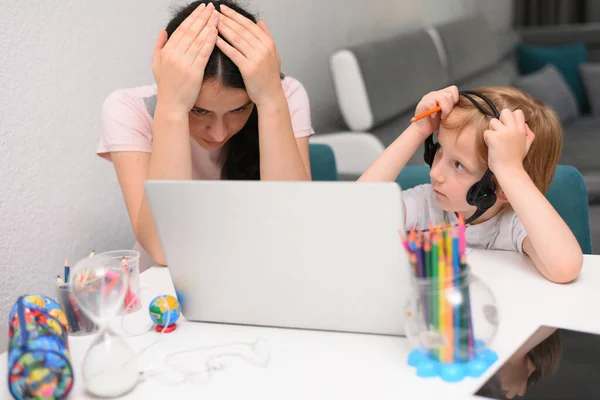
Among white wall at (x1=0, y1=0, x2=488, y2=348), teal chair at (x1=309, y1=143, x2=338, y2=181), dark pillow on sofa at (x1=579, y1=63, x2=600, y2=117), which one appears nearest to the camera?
white wall at (x1=0, y1=0, x2=488, y2=348)

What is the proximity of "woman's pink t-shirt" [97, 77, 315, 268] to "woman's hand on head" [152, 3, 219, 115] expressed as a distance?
0.18 metres

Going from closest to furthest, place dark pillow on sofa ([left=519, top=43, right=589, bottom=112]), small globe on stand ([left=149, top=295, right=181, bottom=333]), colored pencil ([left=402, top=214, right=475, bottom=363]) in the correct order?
colored pencil ([left=402, top=214, right=475, bottom=363]), small globe on stand ([left=149, top=295, right=181, bottom=333]), dark pillow on sofa ([left=519, top=43, right=589, bottom=112])

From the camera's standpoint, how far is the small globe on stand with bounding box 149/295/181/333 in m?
0.97

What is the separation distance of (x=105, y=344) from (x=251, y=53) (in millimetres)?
640

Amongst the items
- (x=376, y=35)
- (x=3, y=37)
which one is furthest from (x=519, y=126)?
(x=376, y=35)

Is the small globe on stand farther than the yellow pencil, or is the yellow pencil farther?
the small globe on stand

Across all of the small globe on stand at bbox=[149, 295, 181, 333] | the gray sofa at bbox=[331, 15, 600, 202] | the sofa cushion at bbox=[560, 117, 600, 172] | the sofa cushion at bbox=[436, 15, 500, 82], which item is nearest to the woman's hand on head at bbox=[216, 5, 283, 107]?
the small globe on stand at bbox=[149, 295, 181, 333]

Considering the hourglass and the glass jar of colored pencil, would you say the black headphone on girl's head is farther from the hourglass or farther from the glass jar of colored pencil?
the hourglass

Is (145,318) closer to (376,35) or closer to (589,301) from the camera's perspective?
(589,301)

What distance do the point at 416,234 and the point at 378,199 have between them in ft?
0.19

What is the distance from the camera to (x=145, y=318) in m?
1.03

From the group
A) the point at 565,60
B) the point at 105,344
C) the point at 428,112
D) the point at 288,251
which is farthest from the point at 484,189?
the point at 565,60

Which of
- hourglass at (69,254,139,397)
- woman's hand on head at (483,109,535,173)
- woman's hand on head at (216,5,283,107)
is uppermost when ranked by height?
woman's hand on head at (216,5,283,107)

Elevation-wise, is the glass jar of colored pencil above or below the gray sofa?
above
